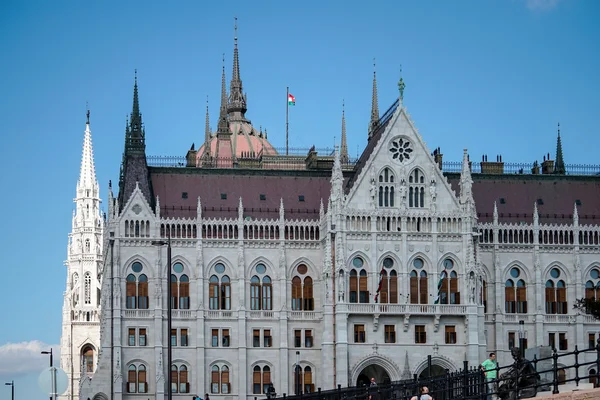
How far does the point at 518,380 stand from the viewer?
5647 cm

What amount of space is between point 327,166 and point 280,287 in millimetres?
15958

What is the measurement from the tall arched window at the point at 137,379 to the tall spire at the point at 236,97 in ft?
214

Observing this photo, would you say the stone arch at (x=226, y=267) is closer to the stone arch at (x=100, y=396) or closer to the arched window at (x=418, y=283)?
the stone arch at (x=100, y=396)

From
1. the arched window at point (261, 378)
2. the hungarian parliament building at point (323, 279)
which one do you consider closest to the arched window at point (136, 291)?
the hungarian parliament building at point (323, 279)

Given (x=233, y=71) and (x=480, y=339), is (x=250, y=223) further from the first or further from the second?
(x=233, y=71)

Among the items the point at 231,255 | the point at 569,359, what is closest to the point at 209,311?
the point at 231,255

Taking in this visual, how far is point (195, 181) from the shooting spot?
12888 cm

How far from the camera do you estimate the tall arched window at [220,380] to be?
12275 cm

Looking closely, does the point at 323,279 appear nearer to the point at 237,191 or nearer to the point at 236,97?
the point at 237,191

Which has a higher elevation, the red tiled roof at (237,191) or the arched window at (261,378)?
the red tiled roof at (237,191)

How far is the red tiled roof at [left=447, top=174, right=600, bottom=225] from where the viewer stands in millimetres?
131625

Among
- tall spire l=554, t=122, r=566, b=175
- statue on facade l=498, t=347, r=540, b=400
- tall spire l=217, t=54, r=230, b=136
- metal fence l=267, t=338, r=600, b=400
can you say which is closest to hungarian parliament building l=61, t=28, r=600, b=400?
tall spire l=554, t=122, r=566, b=175

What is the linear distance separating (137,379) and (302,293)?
52.6 feet

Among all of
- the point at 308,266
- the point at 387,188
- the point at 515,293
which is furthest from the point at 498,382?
the point at 515,293
